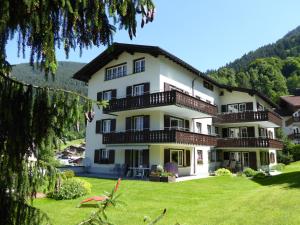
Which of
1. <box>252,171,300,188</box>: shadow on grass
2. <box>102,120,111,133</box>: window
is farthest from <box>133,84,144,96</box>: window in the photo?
<box>252,171,300,188</box>: shadow on grass

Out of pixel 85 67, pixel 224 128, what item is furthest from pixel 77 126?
pixel 224 128

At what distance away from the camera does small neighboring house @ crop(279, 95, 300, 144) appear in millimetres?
55062

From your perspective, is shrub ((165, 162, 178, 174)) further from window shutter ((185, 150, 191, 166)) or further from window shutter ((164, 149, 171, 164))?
window shutter ((185, 150, 191, 166))

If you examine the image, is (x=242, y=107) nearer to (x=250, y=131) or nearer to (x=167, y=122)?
(x=250, y=131)

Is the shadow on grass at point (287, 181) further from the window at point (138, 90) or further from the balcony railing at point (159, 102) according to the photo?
the window at point (138, 90)

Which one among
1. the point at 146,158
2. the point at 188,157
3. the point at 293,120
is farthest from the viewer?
the point at 293,120

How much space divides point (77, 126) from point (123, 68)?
26.2m

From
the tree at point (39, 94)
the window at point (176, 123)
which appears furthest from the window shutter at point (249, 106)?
the tree at point (39, 94)

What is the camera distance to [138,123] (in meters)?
27.1

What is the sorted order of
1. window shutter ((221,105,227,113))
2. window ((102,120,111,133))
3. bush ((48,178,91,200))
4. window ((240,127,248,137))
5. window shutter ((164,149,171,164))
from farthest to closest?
window shutter ((221,105,227,113)), window ((240,127,248,137)), window ((102,120,111,133)), window shutter ((164,149,171,164)), bush ((48,178,91,200))

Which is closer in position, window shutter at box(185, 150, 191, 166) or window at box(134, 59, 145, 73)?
window at box(134, 59, 145, 73)

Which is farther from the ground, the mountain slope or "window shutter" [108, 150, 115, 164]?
the mountain slope

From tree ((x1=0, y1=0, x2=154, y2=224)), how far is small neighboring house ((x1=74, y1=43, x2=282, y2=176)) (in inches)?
750

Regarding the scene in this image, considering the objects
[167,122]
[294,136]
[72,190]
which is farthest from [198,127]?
[294,136]
